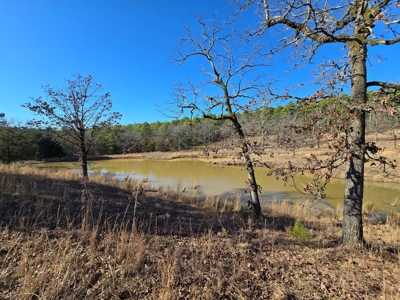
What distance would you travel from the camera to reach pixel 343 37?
11.7 ft

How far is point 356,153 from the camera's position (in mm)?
3426

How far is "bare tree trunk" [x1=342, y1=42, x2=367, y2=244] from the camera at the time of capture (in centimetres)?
355

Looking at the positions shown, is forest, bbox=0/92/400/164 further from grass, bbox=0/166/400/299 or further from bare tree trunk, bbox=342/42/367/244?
grass, bbox=0/166/400/299

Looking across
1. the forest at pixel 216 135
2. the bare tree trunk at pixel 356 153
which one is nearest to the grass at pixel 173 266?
the bare tree trunk at pixel 356 153

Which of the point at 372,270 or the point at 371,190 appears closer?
the point at 372,270

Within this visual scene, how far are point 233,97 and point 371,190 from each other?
13.6m

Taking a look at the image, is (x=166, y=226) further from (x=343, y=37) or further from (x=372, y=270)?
(x=343, y=37)

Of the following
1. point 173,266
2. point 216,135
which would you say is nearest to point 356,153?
point 173,266

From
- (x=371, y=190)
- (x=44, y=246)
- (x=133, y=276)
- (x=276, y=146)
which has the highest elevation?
(x=276, y=146)

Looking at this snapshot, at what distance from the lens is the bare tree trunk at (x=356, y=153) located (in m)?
3.55

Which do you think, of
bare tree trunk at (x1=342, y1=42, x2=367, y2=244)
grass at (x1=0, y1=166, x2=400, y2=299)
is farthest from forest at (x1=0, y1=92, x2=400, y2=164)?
grass at (x1=0, y1=166, x2=400, y2=299)

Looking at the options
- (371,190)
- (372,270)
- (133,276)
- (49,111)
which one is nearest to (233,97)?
(372,270)

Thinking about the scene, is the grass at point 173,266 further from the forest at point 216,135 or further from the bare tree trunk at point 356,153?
the forest at point 216,135

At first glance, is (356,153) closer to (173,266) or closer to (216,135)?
(173,266)
